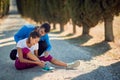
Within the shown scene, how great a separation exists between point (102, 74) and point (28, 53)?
177 cm

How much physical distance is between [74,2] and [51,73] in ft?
27.3

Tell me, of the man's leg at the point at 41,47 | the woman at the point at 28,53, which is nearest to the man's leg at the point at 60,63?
the man's leg at the point at 41,47

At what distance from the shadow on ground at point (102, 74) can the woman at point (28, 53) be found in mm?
994

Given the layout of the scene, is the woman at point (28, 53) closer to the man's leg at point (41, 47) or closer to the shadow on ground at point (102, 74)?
the man's leg at point (41, 47)

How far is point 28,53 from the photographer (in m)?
8.15

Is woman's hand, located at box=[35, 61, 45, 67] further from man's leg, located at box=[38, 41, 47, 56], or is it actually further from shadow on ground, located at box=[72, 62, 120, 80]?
shadow on ground, located at box=[72, 62, 120, 80]

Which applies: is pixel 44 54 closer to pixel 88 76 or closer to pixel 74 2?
pixel 88 76

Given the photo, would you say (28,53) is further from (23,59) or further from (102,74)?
(102,74)

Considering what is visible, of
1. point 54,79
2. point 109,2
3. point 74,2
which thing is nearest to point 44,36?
point 54,79

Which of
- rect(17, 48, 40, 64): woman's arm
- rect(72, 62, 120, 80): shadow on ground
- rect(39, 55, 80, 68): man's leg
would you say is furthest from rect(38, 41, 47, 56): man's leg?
rect(72, 62, 120, 80): shadow on ground

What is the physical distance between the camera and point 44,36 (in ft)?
29.3

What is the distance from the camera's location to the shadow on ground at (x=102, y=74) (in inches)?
303

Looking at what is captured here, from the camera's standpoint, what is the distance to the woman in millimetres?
8172

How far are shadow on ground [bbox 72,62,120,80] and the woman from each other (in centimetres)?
99
